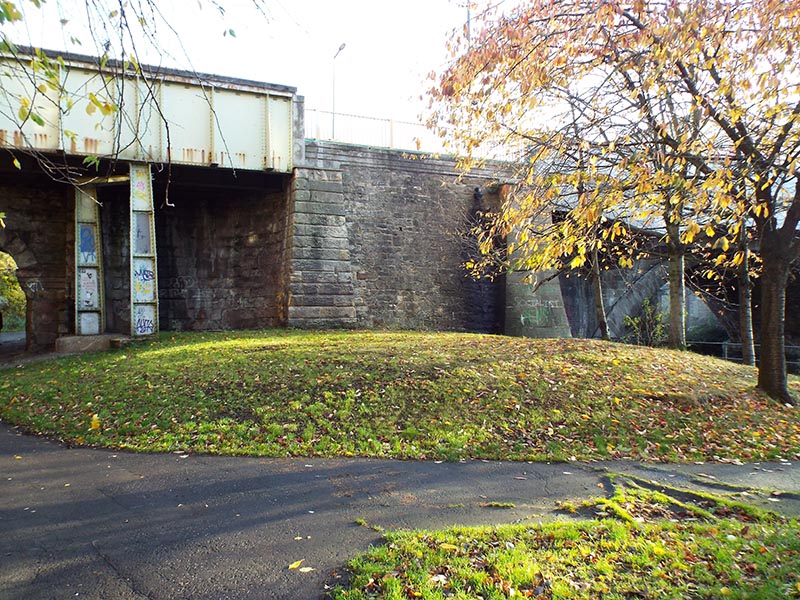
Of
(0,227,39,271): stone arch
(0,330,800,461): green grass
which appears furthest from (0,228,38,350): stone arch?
(0,330,800,461): green grass

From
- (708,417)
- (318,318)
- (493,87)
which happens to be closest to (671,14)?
→ (493,87)

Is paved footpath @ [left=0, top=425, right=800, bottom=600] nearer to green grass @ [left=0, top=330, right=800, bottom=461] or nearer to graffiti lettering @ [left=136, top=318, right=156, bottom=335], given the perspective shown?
green grass @ [left=0, top=330, right=800, bottom=461]

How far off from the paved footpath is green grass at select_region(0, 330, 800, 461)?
0.49 metres

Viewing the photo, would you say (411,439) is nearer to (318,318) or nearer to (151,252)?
(318,318)

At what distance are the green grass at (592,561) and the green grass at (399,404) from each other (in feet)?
7.31

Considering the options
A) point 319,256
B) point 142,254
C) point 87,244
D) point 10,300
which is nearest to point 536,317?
point 319,256

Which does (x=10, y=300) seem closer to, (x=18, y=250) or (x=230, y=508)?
(x=18, y=250)

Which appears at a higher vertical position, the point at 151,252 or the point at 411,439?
the point at 151,252

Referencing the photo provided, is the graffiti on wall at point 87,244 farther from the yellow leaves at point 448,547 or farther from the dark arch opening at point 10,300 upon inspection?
the dark arch opening at point 10,300

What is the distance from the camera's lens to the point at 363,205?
16422 mm

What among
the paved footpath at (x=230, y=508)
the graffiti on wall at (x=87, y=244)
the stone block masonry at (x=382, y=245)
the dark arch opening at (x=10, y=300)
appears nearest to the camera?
the paved footpath at (x=230, y=508)

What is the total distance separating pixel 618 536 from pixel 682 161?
12.9ft

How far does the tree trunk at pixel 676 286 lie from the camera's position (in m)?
13.1

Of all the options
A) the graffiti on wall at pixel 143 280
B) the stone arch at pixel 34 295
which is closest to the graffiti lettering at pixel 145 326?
the graffiti on wall at pixel 143 280
